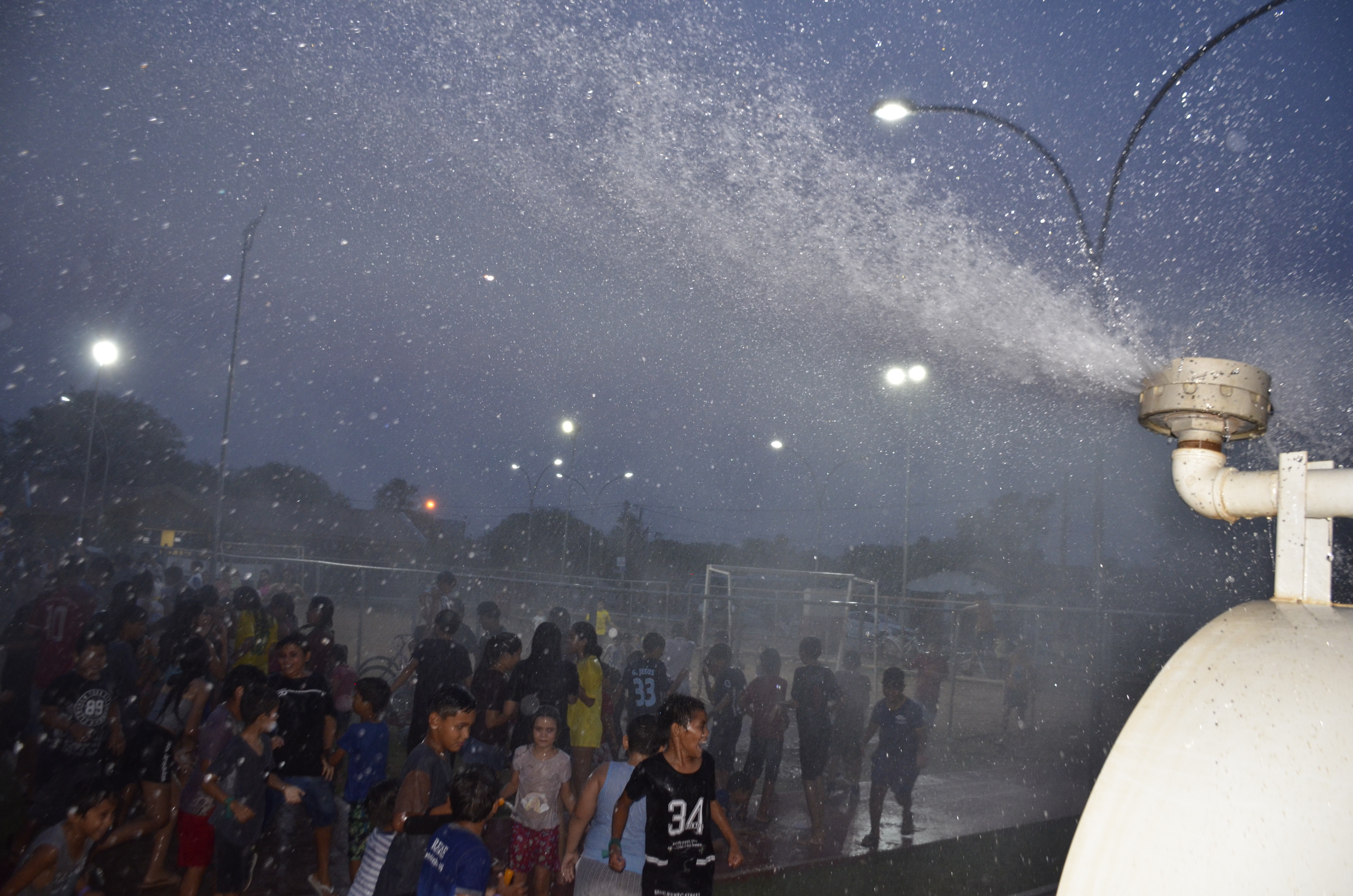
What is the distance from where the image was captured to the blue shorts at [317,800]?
19.0 feet

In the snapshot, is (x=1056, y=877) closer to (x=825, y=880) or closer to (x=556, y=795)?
(x=825, y=880)

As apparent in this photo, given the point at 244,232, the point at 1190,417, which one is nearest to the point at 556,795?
the point at 1190,417

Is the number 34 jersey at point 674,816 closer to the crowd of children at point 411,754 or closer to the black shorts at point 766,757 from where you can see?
the crowd of children at point 411,754

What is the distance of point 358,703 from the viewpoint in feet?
18.7

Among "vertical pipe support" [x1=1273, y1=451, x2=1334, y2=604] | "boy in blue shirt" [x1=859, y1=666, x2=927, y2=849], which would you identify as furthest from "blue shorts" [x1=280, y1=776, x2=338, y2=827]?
"vertical pipe support" [x1=1273, y1=451, x2=1334, y2=604]

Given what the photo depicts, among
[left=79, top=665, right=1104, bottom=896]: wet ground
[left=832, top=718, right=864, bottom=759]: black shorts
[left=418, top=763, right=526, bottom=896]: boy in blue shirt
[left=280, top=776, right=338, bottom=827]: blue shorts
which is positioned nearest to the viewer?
[left=418, top=763, right=526, bottom=896]: boy in blue shirt

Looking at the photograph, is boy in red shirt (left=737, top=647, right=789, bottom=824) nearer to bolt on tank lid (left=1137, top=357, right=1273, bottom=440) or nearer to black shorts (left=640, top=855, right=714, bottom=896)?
black shorts (left=640, top=855, right=714, bottom=896)

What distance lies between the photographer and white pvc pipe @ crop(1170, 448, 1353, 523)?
2.04m

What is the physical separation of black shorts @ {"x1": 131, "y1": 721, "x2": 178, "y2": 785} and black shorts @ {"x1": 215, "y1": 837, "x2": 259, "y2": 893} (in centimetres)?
88

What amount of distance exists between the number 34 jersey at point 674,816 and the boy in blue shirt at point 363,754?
2183mm

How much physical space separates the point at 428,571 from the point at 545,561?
57545mm

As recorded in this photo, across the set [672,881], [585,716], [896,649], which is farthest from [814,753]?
[896,649]

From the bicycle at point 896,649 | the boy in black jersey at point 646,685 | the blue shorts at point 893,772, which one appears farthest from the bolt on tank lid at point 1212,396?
the bicycle at point 896,649

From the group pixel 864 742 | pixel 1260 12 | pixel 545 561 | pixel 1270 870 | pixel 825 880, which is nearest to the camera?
pixel 1270 870
